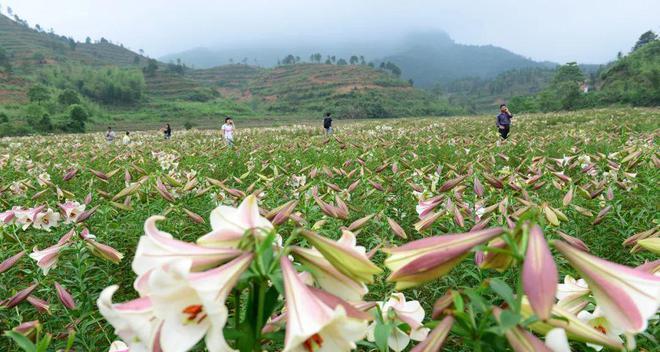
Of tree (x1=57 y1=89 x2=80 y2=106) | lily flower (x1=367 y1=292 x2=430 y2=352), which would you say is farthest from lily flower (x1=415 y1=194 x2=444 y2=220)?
tree (x1=57 y1=89 x2=80 y2=106)

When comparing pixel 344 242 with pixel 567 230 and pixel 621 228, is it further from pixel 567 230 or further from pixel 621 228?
pixel 621 228

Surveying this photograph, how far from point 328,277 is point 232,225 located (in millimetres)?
159

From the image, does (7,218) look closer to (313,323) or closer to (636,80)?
(313,323)

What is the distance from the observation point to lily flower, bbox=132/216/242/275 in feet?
1.88

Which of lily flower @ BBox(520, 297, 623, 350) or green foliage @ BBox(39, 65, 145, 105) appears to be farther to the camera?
green foliage @ BBox(39, 65, 145, 105)

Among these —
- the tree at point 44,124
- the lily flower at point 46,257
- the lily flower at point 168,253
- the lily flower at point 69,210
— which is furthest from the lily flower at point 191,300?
the tree at point 44,124

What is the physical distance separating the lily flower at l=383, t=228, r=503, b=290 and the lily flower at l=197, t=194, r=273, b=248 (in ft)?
0.61

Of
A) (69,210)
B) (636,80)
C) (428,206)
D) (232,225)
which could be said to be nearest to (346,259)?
(232,225)

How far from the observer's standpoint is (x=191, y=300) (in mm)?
561

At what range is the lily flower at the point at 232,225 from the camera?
2.03 feet

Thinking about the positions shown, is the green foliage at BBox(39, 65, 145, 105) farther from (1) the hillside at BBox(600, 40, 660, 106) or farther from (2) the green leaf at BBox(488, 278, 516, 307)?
(2) the green leaf at BBox(488, 278, 516, 307)

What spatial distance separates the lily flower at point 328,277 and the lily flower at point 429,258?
0.20ft

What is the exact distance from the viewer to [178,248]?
594 millimetres

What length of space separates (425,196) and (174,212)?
1472 mm
